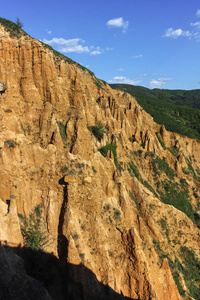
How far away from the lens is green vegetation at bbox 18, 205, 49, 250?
14.8 meters

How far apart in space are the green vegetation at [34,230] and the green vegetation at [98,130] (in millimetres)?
14241

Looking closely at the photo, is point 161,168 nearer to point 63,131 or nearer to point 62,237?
point 63,131

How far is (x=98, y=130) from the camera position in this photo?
28.4m

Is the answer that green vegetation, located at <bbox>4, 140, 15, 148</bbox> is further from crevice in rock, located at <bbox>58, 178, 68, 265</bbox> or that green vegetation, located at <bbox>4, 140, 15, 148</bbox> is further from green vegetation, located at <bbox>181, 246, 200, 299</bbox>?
green vegetation, located at <bbox>181, 246, 200, 299</bbox>

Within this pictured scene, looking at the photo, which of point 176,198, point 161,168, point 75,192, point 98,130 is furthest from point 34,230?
point 161,168

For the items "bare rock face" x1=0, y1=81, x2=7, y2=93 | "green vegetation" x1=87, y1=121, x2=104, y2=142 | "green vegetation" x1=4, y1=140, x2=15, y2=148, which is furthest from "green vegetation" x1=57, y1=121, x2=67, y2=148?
"bare rock face" x1=0, y1=81, x2=7, y2=93

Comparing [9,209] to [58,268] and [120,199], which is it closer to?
[58,268]

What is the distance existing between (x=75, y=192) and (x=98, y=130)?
43.9 feet

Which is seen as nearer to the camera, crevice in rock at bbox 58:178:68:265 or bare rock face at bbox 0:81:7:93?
crevice in rock at bbox 58:178:68:265

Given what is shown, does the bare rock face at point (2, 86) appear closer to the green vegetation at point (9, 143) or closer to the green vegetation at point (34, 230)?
the green vegetation at point (9, 143)

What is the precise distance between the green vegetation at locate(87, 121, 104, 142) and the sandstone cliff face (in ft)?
1.99

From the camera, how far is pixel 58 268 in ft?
49.0

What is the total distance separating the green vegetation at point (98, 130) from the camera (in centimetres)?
2809

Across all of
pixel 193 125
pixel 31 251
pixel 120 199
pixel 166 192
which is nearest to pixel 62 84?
pixel 120 199
